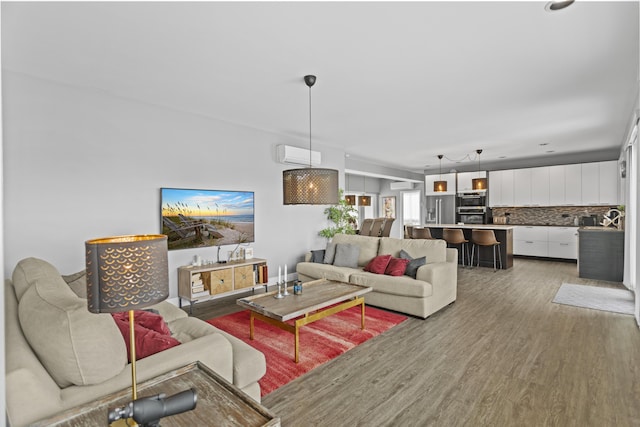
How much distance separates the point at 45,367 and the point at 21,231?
8.21ft

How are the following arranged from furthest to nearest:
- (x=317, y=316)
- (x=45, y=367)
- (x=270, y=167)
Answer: (x=270, y=167)
(x=317, y=316)
(x=45, y=367)

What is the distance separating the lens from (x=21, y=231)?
10.7ft

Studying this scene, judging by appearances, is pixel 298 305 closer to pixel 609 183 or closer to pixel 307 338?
pixel 307 338

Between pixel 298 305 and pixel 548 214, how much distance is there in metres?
8.17

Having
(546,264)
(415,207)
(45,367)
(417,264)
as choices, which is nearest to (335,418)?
(45,367)

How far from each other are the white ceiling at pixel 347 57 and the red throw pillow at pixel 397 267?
2.06m

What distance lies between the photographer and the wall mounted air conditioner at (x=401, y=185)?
11.5m

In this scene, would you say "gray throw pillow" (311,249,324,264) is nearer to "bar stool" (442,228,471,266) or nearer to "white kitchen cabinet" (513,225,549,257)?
"bar stool" (442,228,471,266)

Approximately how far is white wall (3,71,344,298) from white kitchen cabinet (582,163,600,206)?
299 inches

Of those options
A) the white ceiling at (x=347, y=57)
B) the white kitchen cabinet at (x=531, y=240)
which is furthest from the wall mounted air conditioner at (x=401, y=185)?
the white ceiling at (x=347, y=57)

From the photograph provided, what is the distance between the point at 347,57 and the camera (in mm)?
2996

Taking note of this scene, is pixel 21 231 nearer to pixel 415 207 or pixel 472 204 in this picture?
pixel 472 204

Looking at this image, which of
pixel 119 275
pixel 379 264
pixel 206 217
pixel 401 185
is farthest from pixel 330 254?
pixel 401 185

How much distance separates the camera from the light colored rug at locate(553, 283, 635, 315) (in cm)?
438
